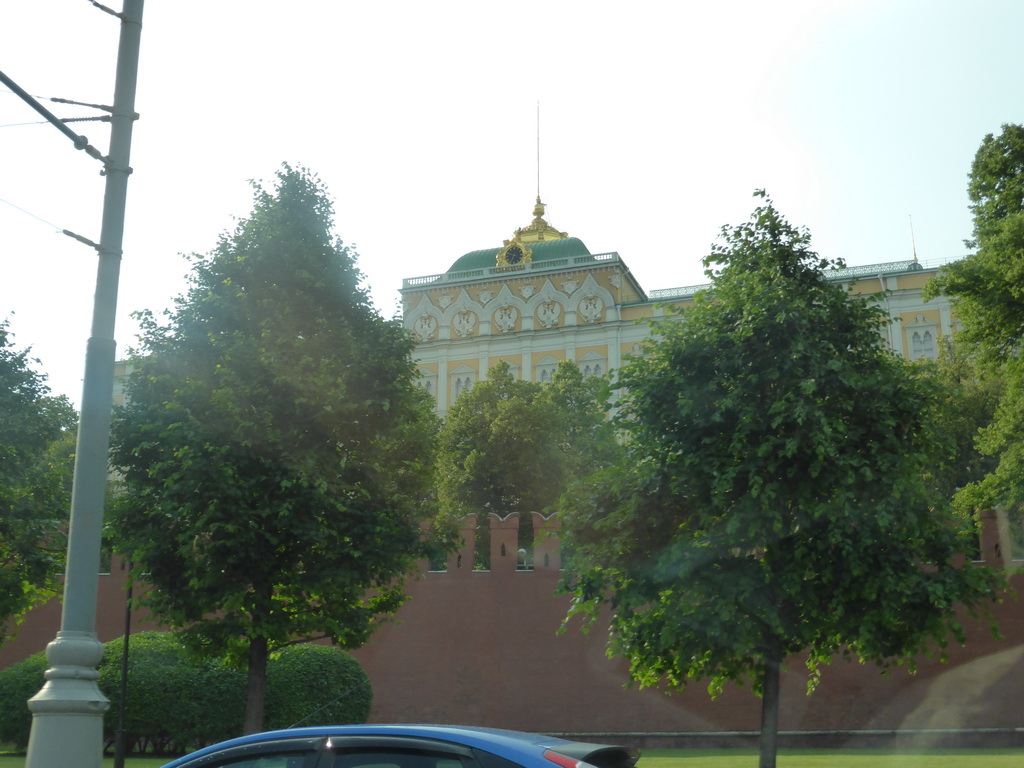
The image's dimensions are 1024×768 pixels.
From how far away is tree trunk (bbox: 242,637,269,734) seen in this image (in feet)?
55.8

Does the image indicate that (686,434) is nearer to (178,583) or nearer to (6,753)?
(178,583)

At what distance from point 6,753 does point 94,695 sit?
1887cm

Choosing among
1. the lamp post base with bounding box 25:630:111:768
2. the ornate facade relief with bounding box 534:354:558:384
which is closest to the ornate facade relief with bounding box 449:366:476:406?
the ornate facade relief with bounding box 534:354:558:384

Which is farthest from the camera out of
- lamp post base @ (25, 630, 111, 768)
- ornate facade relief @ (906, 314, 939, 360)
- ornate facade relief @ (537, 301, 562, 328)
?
ornate facade relief @ (537, 301, 562, 328)

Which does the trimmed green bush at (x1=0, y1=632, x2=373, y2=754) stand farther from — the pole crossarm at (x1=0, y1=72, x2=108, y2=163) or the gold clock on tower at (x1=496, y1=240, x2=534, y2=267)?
the gold clock on tower at (x1=496, y1=240, x2=534, y2=267)

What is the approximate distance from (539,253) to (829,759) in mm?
43259

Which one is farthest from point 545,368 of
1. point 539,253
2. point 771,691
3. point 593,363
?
point 771,691

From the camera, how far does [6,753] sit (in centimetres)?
2211

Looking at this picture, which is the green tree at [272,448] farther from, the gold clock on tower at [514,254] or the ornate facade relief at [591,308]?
the gold clock on tower at [514,254]

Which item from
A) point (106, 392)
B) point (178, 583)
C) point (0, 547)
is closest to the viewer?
point (106, 392)

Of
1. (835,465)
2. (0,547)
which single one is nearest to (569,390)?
(0,547)

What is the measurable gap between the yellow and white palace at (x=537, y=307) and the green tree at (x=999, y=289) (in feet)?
97.1

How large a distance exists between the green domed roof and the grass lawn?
39.3 meters

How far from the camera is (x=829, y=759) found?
62.2 ft
